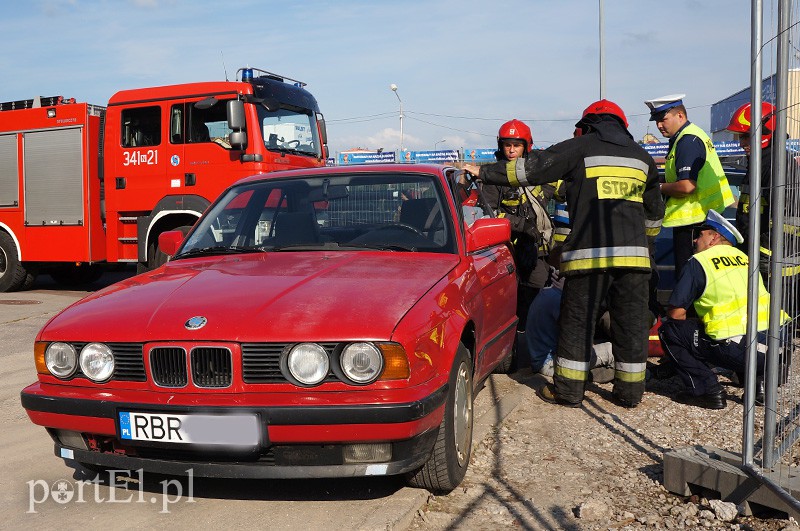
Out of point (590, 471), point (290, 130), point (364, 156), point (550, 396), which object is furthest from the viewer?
point (364, 156)

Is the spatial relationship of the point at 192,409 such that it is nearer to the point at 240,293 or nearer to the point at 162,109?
the point at 240,293

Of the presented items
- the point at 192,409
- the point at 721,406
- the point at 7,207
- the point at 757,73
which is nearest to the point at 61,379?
the point at 192,409

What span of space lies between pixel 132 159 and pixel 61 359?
7.17 metres

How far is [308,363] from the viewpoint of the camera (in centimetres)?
319

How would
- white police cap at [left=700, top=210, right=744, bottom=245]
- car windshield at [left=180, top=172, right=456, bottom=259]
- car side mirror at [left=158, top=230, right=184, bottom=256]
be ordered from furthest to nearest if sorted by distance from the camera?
1. white police cap at [left=700, top=210, right=744, bottom=245]
2. car side mirror at [left=158, top=230, right=184, bottom=256]
3. car windshield at [left=180, top=172, right=456, bottom=259]

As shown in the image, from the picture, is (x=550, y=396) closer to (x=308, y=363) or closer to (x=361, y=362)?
(x=361, y=362)

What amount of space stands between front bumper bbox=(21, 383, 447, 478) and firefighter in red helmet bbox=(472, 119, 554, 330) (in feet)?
11.2

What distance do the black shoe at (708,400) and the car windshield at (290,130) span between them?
609cm

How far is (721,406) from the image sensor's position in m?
5.22

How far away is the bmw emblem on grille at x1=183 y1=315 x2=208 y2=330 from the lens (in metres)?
3.28

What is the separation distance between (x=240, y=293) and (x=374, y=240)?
1.08 m

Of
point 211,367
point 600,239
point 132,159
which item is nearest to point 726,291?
point 600,239

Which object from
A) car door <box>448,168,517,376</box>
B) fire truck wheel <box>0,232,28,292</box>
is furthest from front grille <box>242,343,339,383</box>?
fire truck wheel <box>0,232,28,292</box>

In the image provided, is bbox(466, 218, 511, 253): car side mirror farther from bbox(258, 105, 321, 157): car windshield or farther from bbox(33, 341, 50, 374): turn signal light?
bbox(258, 105, 321, 157): car windshield
